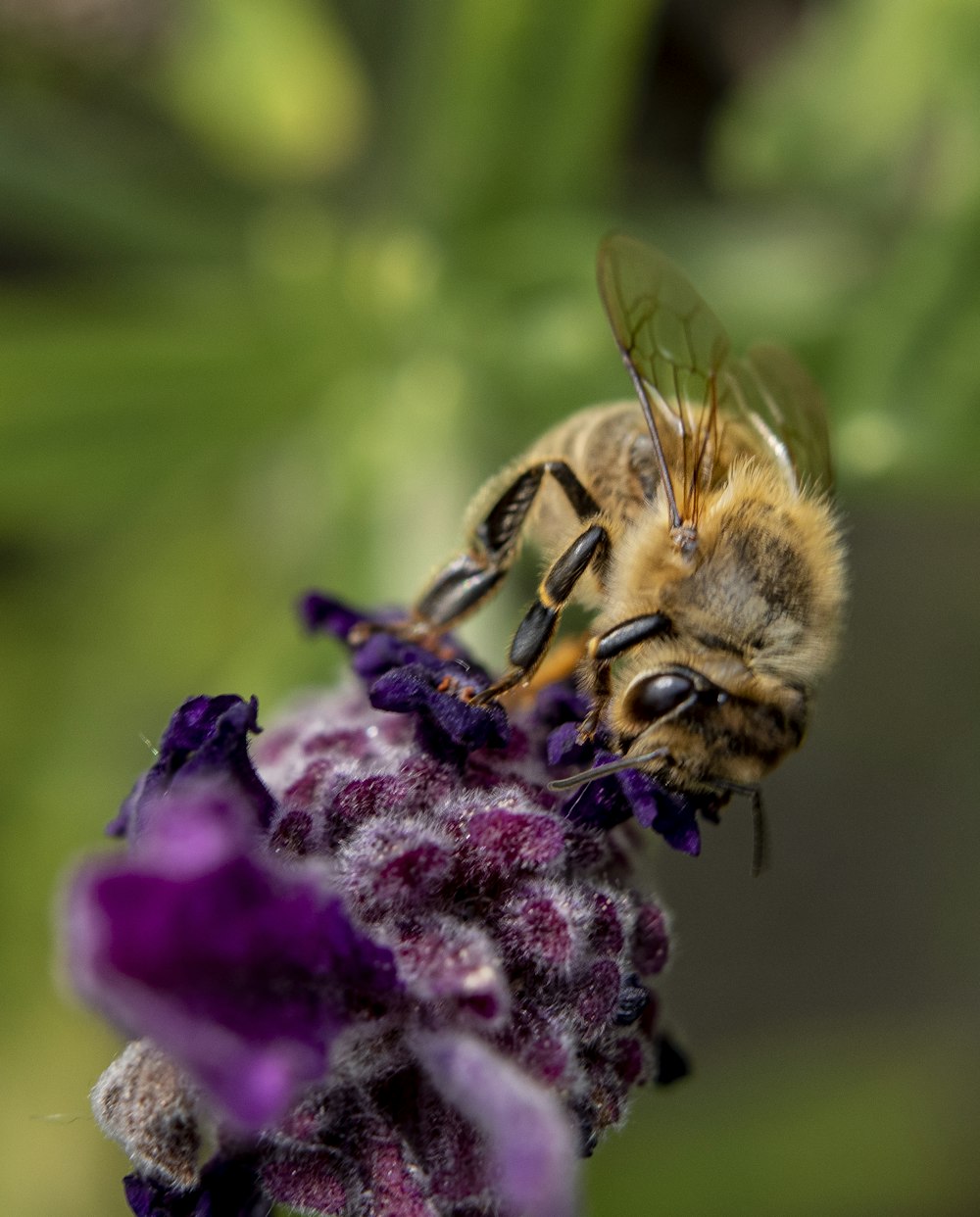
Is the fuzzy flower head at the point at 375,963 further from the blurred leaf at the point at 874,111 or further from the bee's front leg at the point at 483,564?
the blurred leaf at the point at 874,111

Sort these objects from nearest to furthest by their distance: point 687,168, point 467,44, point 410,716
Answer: point 410,716
point 467,44
point 687,168

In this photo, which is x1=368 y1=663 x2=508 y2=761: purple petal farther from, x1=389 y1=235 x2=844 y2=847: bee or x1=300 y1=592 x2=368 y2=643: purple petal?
x1=300 y1=592 x2=368 y2=643: purple petal

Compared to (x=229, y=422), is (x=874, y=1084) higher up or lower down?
lower down

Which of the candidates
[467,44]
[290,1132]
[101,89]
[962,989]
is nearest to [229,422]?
[467,44]

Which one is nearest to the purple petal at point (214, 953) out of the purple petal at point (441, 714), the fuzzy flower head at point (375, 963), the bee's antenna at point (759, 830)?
the fuzzy flower head at point (375, 963)

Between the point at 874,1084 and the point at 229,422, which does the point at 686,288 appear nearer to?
the point at 229,422

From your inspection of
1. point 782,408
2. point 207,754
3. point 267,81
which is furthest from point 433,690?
point 267,81

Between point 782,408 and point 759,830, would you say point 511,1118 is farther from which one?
point 782,408
